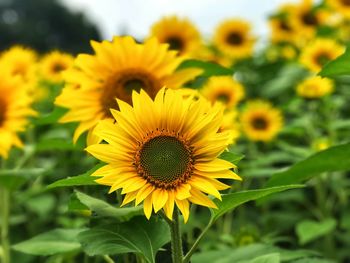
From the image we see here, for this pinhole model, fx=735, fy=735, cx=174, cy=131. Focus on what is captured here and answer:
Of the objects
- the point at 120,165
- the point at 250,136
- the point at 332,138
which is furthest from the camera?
the point at 250,136

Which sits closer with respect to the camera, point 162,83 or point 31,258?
point 162,83

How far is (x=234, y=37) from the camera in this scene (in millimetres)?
5504

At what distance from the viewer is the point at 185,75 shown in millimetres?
2205

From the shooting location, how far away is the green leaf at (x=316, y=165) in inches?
81.6

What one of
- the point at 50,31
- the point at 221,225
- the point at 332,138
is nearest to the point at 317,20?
the point at 332,138

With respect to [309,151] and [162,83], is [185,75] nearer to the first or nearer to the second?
[162,83]

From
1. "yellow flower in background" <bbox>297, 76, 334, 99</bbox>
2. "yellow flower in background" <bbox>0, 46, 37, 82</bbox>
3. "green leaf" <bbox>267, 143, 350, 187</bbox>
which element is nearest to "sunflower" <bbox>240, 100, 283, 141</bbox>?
"yellow flower in background" <bbox>297, 76, 334, 99</bbox>

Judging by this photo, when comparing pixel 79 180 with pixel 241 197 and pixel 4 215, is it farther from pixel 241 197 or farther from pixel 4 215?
pixel 4 215

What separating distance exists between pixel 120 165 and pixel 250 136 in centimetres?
255

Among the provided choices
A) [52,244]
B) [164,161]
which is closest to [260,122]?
[52,244]

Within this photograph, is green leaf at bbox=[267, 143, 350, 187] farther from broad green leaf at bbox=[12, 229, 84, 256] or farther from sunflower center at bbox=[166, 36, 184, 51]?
sunflower center at bbox=[166, 36, 184, 51]

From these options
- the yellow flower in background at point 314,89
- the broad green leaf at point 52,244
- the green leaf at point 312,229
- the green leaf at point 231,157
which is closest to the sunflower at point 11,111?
the broad green leaf at point 52,244

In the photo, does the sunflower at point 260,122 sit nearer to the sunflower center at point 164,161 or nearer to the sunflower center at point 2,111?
the sunflower center at point 2,111

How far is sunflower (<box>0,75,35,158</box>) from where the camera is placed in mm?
2592
